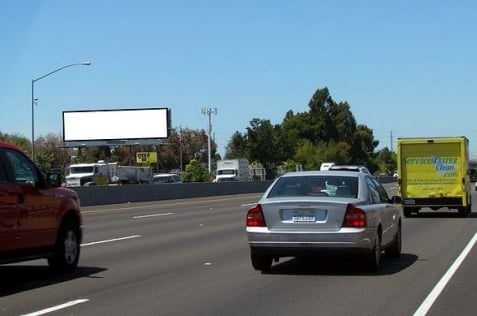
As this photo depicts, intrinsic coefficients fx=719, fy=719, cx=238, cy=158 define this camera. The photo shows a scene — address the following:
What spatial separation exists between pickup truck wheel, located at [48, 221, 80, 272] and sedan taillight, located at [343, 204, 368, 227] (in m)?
4.39

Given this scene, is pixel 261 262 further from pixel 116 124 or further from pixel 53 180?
pixel 116 124

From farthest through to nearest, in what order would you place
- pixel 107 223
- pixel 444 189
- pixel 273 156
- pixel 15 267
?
pixel 273 156
pixel 444 189
pixel 107 223
pixel 15 267

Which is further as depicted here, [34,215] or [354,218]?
[354,218]

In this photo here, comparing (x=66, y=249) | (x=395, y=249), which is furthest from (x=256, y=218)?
(x=395, y=249)

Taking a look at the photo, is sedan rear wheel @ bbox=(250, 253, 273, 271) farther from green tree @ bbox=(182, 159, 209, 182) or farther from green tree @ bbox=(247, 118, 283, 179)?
green tree @ bbox=(247, 118, 283, 179)

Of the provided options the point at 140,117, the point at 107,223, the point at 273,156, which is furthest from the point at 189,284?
the point at 273,156

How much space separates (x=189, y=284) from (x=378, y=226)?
3.28 m

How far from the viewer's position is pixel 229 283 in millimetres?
10445

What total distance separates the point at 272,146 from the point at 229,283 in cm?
10189

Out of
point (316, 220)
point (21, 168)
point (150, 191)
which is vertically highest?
point (21, 168)

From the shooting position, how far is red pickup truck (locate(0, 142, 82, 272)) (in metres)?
9.86

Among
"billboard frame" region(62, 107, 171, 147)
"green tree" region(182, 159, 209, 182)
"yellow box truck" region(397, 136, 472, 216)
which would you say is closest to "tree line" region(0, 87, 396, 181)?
"green tree" region(182, 159, 209, 182)

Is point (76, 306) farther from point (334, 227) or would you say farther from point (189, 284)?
point (334, 227)

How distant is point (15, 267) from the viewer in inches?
489
